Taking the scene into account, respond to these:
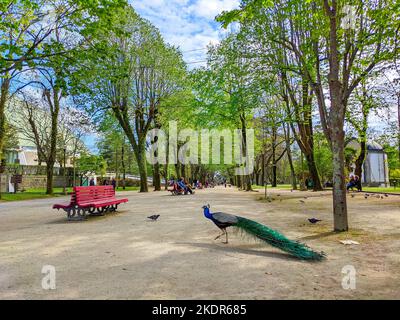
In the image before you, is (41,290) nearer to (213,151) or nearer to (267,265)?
(267,265)

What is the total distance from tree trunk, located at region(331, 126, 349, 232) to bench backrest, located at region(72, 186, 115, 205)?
7.70 metres

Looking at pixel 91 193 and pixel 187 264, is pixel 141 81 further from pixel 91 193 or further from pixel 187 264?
pixel 187 264

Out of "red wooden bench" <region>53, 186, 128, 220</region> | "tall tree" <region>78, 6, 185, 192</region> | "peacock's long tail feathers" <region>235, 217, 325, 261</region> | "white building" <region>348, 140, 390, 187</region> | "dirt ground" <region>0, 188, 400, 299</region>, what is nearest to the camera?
"dirt ground" <region>0, 188, 400, 299</region>

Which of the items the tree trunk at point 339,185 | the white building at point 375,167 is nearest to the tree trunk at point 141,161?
the tree trunk at point 339,185

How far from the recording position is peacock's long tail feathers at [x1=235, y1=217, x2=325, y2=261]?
537 cm

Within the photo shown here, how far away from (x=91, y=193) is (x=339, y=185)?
8171 mm

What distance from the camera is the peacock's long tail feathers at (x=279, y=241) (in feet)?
17.6

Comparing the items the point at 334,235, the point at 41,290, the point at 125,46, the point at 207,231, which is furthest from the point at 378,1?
the point at 125,46

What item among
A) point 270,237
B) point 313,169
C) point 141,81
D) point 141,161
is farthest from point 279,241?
point 141,81

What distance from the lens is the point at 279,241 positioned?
227 inches

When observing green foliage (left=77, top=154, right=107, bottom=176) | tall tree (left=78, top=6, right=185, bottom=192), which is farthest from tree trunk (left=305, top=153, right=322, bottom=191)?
green foliage (left=77, top=154, right=107, bottom=176)

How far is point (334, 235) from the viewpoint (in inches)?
298

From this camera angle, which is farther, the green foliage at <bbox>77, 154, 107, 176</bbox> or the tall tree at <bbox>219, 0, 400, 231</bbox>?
the green foliage at <bbox>77, 154, 107, 176</bbox>

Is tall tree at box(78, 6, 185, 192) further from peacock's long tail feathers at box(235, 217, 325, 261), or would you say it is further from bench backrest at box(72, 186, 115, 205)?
peacock's long tail feathers at box(235, 217, 325, 261)
